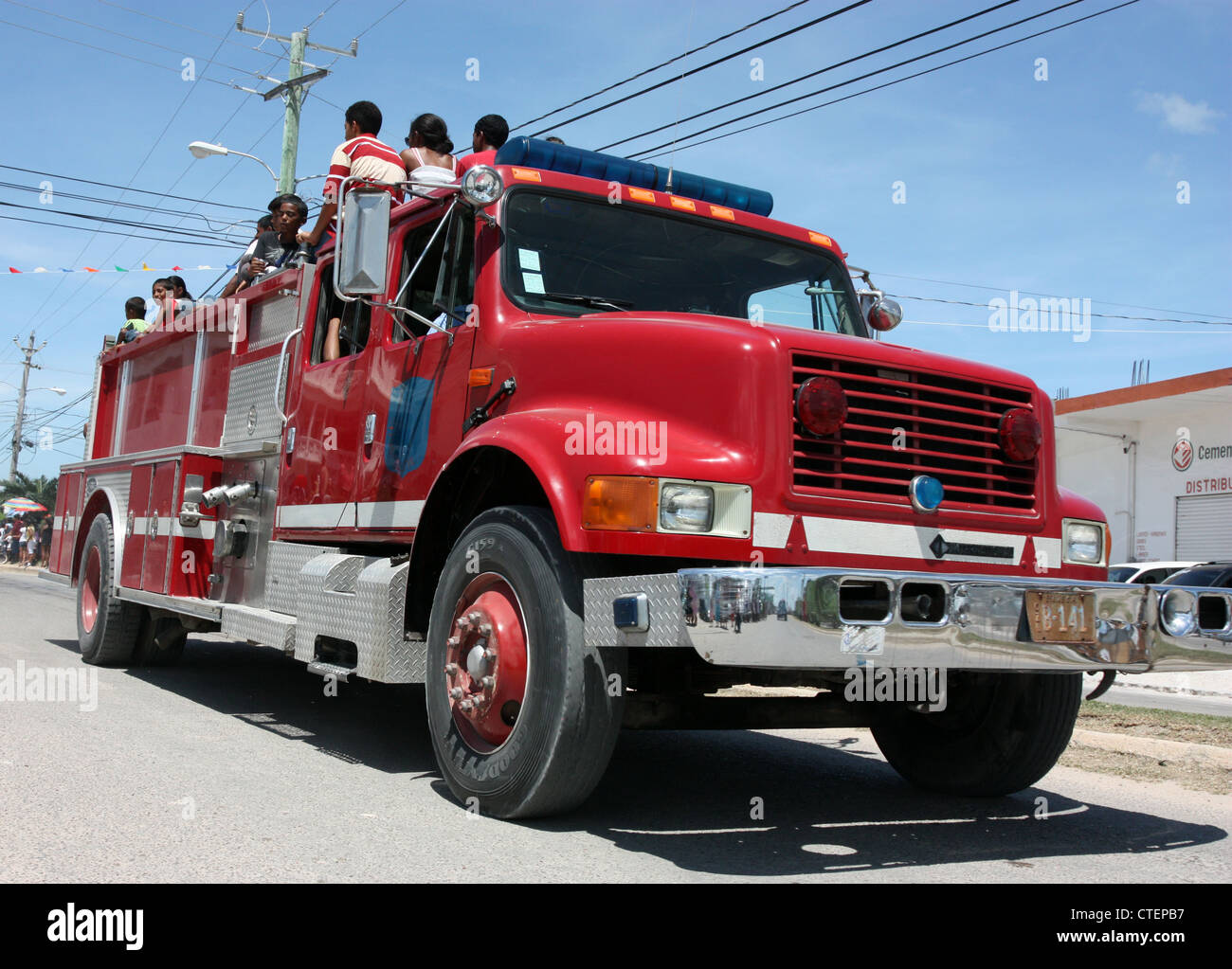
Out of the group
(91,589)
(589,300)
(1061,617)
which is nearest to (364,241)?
(589,300)

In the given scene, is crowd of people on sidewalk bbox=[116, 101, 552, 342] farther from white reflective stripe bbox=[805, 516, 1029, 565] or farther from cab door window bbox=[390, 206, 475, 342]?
white reflective stripe bbox=[805, 516, 1029, 565]

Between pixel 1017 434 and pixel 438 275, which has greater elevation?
pixel 438 275

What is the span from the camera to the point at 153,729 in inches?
260

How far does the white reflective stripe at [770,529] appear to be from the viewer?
4.04 meters

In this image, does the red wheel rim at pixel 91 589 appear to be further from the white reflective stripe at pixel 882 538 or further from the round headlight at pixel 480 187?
the white reflective stripe at pixel 882 538

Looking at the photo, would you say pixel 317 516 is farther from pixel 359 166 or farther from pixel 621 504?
pixel 621 504

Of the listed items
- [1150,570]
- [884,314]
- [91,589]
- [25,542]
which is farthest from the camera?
[25,542]

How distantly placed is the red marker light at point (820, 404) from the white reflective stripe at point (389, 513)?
1.94 m

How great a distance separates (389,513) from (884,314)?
280 centimetres

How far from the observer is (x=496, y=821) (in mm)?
4504

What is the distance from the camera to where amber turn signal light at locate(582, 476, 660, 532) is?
13.0ft

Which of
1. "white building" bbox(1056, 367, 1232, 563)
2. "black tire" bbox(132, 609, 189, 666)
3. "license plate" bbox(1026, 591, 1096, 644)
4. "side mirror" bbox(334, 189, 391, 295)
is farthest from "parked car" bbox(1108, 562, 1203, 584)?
"side mirror" bbox(334, 189, 391, 295)

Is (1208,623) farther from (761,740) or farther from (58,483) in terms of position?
(58,483)

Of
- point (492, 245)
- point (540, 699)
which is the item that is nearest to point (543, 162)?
point (492, 245)
